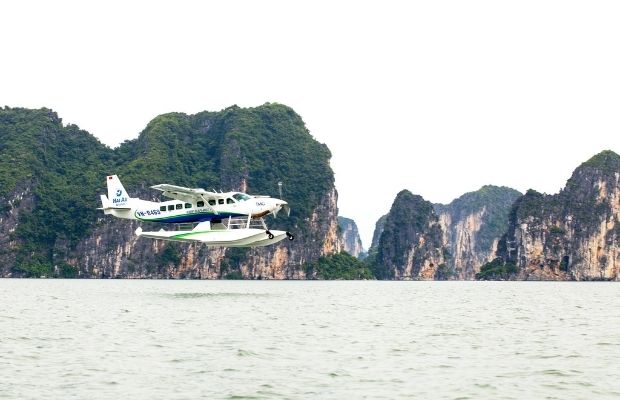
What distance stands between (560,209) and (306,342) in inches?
6173

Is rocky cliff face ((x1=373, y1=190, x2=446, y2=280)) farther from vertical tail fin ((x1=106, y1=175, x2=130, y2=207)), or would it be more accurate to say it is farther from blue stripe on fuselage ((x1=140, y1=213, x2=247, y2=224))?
blue stripe on fuselage ((x1=140, y1=213, x2=247, y2=224))

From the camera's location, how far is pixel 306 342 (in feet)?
85.6

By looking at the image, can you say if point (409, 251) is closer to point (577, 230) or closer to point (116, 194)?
point (577, 230)

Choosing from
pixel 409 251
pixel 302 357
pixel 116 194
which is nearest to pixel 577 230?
pixel 409 251

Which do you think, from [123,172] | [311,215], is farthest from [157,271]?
[311,215]

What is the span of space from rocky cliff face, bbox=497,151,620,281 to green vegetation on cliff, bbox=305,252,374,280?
30.1 metres

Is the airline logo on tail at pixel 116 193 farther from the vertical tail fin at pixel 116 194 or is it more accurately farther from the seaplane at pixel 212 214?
the seaplane at pixel 212 214

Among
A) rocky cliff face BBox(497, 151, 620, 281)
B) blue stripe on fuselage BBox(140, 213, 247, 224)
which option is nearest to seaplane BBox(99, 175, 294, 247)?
blue stripe on fuselage BBox(140, 213, 247, 224)

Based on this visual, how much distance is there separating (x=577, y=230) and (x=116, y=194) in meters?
133

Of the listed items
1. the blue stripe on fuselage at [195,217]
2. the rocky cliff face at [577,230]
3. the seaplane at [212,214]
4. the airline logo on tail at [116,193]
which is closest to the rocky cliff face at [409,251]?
the rocky cliff face at [577,230]

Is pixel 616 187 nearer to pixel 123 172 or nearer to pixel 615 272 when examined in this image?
pixel 615 272

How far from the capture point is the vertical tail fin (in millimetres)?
56188

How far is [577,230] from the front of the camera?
17350 centimetres

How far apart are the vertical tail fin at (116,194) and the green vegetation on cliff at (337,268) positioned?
108 m
